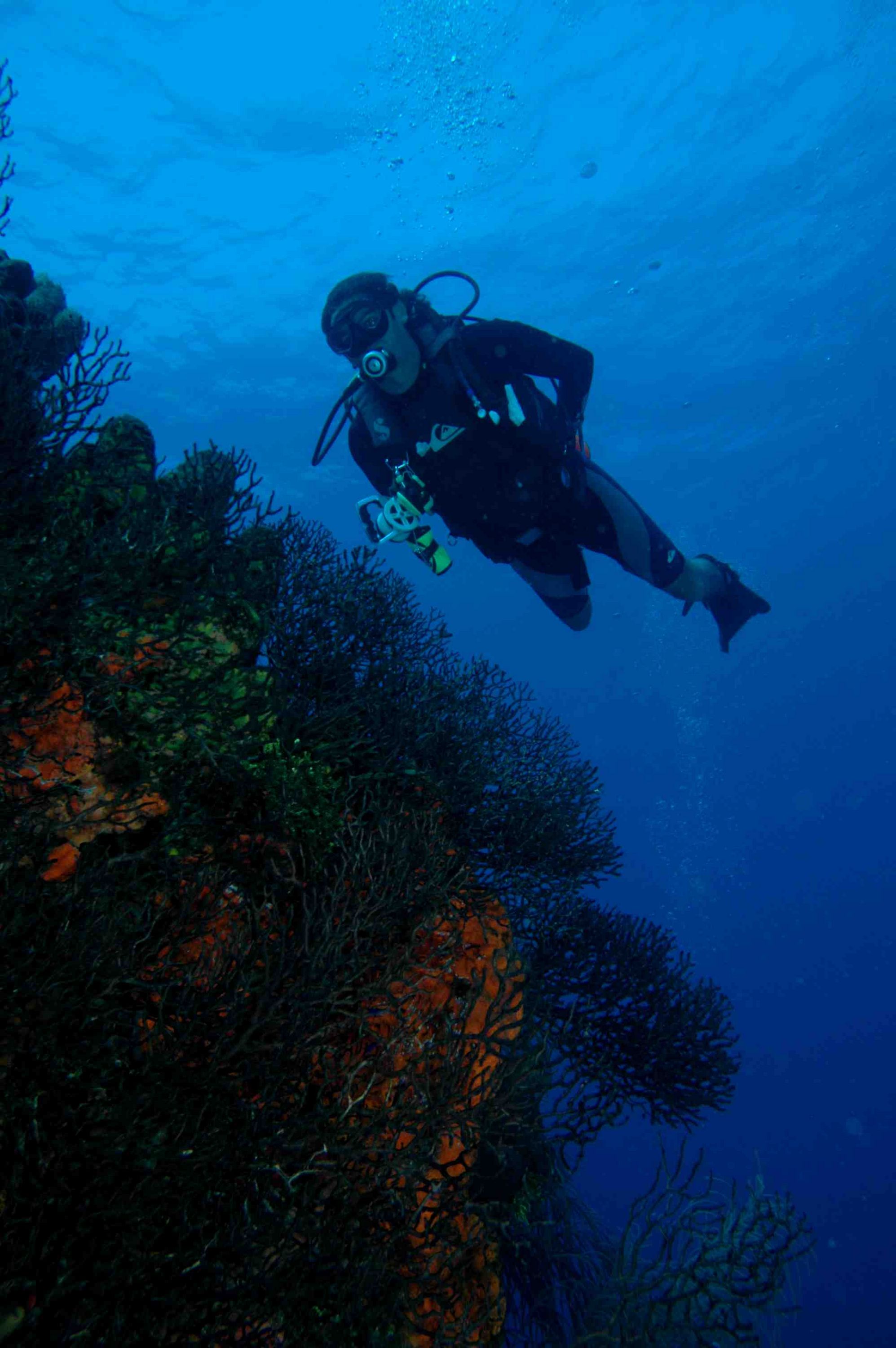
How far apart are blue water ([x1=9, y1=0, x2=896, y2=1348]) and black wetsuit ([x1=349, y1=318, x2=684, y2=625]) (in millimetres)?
6214

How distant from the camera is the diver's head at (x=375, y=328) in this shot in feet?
18.7

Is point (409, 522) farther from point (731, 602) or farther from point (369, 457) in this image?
point (731, 602)

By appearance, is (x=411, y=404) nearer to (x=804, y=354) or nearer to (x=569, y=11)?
(x=569, y=11)

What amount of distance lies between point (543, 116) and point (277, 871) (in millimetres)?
23801

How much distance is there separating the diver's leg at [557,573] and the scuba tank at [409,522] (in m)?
1.27

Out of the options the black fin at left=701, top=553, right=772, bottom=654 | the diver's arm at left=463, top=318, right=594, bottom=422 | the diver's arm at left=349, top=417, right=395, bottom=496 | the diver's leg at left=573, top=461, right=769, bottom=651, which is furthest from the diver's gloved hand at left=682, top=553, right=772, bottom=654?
the diver's arm at left=349, top=417, right=395, bottom=496

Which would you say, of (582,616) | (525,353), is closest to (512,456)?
(525,353)

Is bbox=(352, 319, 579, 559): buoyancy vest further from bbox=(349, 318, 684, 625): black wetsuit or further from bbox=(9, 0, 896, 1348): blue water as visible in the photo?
bbox=(9, 0, 896, 1348): blue water

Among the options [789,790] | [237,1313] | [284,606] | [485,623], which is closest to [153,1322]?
[237,1313]

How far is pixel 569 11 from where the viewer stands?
1636 cm

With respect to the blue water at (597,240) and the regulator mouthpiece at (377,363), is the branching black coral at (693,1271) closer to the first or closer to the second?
the blue water at (597,240)

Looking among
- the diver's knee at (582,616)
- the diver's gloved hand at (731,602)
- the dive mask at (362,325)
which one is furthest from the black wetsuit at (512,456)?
the diver's knee at (582,616)

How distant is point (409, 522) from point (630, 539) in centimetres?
252

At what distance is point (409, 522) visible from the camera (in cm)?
572
